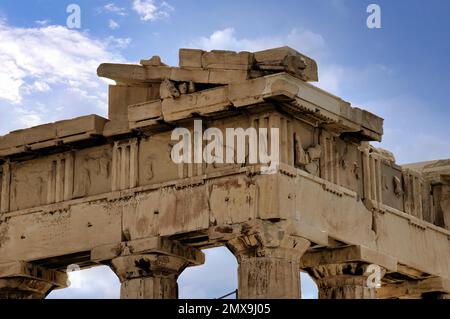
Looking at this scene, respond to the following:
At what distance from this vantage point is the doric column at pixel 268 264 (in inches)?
988

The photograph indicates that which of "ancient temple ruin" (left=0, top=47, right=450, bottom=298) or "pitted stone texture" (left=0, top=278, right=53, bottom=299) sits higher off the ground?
"ancient temple ruin" (left=0, top=47, right=450, bottom=298)

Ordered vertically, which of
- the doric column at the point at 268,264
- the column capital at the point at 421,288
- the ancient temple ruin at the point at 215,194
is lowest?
the doric column at the point at 268,264

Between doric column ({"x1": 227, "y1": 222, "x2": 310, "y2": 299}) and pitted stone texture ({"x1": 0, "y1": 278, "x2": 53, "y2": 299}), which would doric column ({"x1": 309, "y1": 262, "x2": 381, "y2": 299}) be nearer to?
doric column ({"x1": 227, "y1": 222, "x2": 310, "y2": 299})

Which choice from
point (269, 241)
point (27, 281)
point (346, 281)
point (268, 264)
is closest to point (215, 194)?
point (269, 241)

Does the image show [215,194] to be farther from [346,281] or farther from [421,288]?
[421,288]

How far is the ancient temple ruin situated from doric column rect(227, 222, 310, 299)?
0.07 feet

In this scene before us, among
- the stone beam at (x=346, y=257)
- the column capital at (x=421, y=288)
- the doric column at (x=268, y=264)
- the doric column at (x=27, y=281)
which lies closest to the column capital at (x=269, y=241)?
the doric column at (x=268, y=264)

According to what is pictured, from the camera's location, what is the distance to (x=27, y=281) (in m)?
28.5

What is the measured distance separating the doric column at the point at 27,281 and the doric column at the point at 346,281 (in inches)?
184

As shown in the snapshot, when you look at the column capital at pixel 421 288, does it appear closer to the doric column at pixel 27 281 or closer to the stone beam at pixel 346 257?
the stone beam at pixel 346 257

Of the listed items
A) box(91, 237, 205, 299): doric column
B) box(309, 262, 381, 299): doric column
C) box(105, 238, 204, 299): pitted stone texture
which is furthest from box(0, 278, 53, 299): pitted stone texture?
box(309, 262, 381, 299): doric column

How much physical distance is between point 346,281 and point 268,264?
2.70 meters

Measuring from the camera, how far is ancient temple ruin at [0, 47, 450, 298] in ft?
83.7
